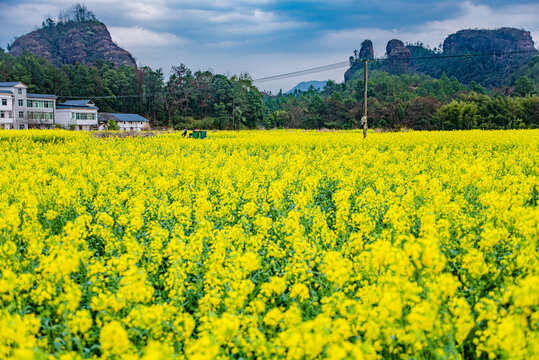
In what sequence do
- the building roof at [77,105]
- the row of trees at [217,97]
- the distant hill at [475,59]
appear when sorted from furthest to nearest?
the distant hill at [475,59] → the building roof at [77,105] → the row of trees at [217,97]

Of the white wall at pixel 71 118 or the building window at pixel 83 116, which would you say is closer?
the white wall at pixel 71 118

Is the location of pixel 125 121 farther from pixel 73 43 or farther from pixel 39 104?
pixel 73 43

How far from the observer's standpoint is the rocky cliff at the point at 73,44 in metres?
150

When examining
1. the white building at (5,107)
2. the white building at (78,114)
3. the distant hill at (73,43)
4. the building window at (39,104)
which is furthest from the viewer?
the distant hill at (73,43)

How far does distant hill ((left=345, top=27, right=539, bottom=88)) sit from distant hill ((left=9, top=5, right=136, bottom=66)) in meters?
94.4

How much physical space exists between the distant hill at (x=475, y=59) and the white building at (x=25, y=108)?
69597mm

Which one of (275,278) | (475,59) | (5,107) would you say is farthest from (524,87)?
(5,107)

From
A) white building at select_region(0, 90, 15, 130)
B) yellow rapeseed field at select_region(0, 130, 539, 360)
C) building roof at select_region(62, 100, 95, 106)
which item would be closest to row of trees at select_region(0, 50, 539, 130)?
building roof at select_region(62, 100, 95, 106)

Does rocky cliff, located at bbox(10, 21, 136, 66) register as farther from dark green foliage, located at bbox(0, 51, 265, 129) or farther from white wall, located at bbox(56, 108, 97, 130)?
white wall, located at bbox(56, 108, 97, 130)

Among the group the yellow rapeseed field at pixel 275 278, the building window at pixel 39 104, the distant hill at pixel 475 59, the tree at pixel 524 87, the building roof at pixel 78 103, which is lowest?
the yellow rapeseed field at pixel 275 278

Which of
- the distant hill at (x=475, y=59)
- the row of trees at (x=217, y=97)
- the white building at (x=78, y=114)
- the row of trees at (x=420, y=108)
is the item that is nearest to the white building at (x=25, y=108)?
the white building at (x=78, y=114)

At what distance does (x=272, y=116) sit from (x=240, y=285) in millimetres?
79776

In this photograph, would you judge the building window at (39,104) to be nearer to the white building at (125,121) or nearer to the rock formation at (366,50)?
the white building at (125,121)

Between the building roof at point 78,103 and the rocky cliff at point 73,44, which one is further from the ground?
the rocky cliff at point 73,44
